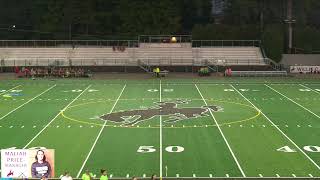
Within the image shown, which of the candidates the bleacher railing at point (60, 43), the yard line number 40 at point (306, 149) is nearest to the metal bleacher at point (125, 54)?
the bleacher railing at point (60, 43)

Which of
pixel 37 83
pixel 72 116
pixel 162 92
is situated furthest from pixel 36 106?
pixel 37 83

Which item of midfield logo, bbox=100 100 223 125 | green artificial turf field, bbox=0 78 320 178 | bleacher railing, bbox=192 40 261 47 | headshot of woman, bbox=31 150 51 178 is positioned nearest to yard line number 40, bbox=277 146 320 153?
green artificial turf field, bbox=0 78 320 178

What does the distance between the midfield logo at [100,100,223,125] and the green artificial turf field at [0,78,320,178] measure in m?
0.05

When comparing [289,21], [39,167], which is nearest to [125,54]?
[289,21]

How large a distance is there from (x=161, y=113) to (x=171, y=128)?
4.11m

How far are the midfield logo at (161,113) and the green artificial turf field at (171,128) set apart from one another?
2.0 inches

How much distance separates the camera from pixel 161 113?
3030 centimetres

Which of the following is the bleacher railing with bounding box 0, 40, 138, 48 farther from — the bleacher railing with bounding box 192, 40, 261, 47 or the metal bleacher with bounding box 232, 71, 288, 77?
the metal bleacher with bounding box 232, 71, 288, 77

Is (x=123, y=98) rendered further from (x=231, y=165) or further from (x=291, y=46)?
(x=291, y=46)

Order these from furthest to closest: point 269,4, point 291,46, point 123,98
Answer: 1. point 269,4
2. point 291,46
3. point 123,98

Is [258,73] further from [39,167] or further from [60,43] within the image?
[39,167]

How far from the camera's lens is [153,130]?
2580 centimetres

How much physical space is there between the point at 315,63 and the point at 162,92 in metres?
24.4

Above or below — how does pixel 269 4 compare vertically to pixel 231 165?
above
